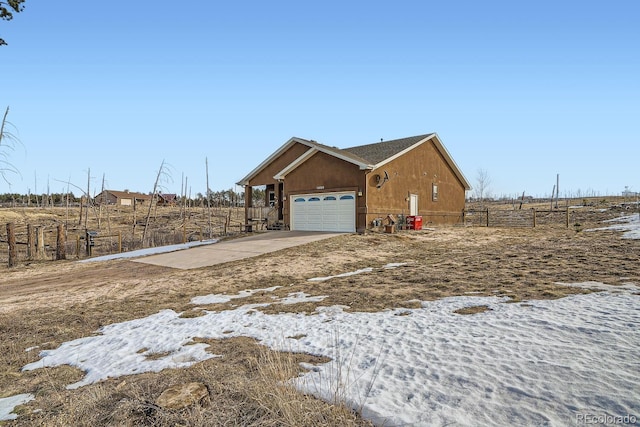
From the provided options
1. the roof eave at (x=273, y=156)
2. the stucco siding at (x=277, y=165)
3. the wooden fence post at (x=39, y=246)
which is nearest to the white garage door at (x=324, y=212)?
the stucco siding at (x=277, y=165)

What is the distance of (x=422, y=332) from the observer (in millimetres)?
5172

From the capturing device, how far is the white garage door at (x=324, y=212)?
794 inches

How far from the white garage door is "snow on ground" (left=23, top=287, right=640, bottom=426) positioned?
13388 millimetres

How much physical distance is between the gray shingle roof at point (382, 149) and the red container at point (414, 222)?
3.90 metres


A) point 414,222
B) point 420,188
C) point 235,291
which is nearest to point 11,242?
point 235,291

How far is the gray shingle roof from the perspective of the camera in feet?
69.2

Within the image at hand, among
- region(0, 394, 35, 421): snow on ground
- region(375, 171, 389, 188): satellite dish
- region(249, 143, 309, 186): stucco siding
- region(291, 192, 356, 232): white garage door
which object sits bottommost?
region(0, 394, 35, 421): snow on ground

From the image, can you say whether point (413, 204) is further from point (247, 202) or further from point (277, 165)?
point (247, 202)

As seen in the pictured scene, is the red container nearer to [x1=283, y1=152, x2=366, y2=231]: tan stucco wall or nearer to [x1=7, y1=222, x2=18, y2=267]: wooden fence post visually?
[x1=283, y1=152, x2=366, y2=231]: tan stucco wall

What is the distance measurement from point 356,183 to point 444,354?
1580 centimetres

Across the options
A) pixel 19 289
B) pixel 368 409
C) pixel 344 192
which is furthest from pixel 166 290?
pixel 344 192

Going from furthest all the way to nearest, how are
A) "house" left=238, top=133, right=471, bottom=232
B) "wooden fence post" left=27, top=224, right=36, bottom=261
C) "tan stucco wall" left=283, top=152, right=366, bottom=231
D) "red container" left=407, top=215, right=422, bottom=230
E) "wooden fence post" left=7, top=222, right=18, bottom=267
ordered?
"red container" left=407, top=215, right=422, bottom=230
"house" left=238, top=133, right=471, bottom=232
"tan stucco wall" left=283, top=152, right=366, bottom=231
"wooden fence post" left=27, top=224, right=36, bottom=261
"wooden fence post" left=7, top=222, right=18, bottom=267

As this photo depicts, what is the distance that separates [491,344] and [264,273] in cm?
811

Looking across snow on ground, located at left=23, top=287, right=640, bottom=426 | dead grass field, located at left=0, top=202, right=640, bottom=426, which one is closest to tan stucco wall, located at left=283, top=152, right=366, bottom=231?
dead grass field, located at left=0, top=202, right=640, bottom=426
